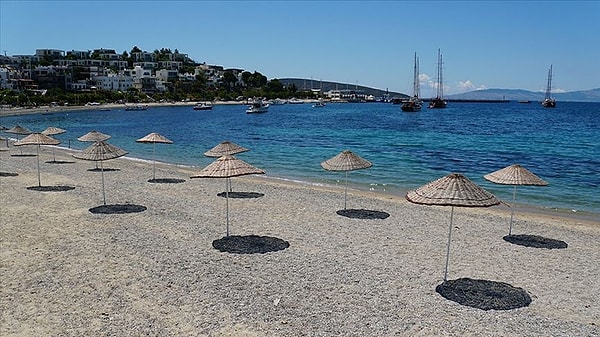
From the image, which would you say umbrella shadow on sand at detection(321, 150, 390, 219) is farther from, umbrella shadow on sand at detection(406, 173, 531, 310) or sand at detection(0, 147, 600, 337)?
umbrella shadow on sand at detection(406, 173, 531, 310)

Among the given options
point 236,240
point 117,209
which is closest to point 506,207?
point 236,240

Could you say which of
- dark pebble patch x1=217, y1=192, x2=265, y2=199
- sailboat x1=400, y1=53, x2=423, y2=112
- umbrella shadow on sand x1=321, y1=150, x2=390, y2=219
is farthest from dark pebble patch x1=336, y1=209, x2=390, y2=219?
sailboat x1=400, y1=53, x2=423, y2=112

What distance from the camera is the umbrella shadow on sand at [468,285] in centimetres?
827

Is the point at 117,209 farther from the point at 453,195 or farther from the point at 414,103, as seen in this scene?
the point at 414,103

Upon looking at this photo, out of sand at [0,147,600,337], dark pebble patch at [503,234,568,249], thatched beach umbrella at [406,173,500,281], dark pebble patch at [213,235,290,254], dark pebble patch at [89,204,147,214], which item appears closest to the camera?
sand at [0,147,600,337]

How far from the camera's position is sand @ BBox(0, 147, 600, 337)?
7.46 metres

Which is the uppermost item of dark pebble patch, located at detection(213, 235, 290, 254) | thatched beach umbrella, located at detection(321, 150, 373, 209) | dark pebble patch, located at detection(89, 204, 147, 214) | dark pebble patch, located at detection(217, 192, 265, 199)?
thatched beach umbrella, located at detection(321, 150, 373, 209)

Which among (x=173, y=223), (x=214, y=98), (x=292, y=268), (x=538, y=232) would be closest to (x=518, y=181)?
(x=538, y=232)

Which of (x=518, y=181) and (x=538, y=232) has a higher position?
(x=518, y=181)

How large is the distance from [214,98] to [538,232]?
17920 centimetres

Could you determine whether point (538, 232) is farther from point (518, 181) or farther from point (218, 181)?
point (218, 181)

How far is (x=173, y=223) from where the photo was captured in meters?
13.5

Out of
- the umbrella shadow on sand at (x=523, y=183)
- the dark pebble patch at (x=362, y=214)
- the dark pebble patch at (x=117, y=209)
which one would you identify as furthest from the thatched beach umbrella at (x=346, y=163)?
the dark pebble patch at (x=117, y=209)

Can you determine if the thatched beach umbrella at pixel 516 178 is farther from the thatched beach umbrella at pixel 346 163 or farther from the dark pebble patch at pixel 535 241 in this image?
the thatched beach umbrella at pixel 346 163
